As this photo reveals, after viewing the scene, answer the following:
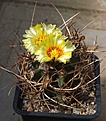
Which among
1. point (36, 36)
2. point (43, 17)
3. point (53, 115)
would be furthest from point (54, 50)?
point (43, 17)

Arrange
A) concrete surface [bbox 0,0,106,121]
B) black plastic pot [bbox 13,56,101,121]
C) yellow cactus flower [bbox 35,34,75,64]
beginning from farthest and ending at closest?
concrete surface [bbox 0,0,106,121] < black plastic pot [bbox 13,56,101,121] < yellow cactus flower [bbox 35,34,75,64]

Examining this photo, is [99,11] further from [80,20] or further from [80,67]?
[80,67]

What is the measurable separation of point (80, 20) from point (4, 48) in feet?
1.66

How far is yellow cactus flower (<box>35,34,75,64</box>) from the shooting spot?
1201 mm

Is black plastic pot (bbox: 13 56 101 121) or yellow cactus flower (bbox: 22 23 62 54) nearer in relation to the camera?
yellow cactus flower (bbox: 22 23 62 54)

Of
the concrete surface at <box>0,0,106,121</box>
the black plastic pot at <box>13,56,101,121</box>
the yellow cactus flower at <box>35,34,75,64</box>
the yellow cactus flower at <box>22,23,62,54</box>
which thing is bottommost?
the black plastic pot at <box>13,56,101,121</box>

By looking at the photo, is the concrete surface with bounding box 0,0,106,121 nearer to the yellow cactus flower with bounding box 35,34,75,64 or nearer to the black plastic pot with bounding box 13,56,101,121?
the black plastic pot with bounding box 13,56,101,121

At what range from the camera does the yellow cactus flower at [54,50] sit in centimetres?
120

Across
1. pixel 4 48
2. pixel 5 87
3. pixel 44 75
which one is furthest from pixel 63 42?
pixel 4 48

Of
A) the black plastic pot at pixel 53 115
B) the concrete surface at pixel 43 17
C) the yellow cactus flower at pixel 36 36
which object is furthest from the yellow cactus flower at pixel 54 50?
the concrete surface at pixel 43 17

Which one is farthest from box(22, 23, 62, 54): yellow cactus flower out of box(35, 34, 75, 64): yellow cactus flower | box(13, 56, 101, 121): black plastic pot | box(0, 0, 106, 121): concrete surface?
box(0, 0, 106, 121): concrete surface

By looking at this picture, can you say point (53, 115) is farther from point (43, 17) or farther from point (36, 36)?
point (43, 17)

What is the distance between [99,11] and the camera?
7.23ft

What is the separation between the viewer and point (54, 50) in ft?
3.98
